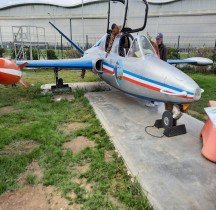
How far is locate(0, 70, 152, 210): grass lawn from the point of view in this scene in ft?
11.2

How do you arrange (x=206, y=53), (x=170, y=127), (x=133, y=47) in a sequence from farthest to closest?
(x=206, y=53) < (x=133, y=47) < (x=170, y=127)

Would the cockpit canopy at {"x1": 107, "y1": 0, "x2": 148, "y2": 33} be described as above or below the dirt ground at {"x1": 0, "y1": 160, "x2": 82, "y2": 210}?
above

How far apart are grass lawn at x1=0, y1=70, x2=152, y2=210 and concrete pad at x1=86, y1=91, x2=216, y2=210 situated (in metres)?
0.24

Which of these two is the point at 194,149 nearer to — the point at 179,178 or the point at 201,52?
the point at 179,178

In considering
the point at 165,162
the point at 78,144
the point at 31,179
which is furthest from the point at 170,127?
the point at 31,179

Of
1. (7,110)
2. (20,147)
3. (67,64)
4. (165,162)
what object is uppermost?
(67,64)

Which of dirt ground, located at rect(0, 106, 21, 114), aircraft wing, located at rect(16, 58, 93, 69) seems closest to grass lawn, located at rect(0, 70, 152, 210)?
dirt ground, located at rect(0, 106, 21, 114)

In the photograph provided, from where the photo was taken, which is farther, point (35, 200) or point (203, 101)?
point (203, 101)

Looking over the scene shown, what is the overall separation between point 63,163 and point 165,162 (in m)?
1.84

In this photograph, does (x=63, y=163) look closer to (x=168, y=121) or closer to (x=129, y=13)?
(x=168, y=121)

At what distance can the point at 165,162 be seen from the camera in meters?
4.30

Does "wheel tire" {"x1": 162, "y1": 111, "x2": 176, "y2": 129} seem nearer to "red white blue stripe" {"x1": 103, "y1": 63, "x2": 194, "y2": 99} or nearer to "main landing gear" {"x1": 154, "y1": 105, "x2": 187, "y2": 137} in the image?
"main landing gear" {"x1": 154, "y1": 105, "x2": 187, "y2": 137}

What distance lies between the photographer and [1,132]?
5.60 m

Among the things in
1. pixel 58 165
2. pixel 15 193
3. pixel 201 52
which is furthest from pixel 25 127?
pixel 201 52
